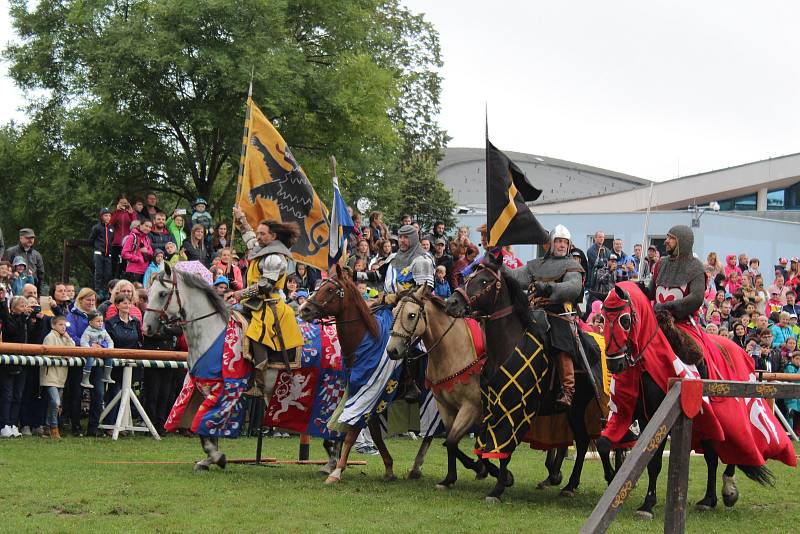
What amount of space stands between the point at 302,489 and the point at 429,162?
31283 mm

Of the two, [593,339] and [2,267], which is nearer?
[593,339]

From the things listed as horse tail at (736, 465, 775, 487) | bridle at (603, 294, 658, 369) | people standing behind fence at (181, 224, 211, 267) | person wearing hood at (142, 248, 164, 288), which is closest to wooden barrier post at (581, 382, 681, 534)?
bridle at (603, 294, 658, 369)

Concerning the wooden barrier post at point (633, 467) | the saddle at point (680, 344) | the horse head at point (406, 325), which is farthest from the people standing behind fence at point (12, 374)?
the wooden barrier post at point (633, 467)

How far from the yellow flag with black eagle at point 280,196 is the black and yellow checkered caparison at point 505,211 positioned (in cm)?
353

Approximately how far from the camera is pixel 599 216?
37.2m

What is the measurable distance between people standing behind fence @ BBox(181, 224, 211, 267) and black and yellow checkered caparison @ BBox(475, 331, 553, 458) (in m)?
9.24

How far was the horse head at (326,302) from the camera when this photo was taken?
12.3 metres

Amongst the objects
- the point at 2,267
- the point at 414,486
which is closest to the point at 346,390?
the point at 414,486

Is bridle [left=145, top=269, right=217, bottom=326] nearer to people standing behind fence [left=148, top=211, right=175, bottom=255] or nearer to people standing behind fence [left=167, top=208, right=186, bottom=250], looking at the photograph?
people standing behind fence [left=148, top=211, right=175, bottom=255]

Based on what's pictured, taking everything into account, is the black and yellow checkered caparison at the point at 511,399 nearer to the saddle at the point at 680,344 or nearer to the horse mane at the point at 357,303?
the saddle at the point at 680,344

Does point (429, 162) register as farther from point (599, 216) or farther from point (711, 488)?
point (711, 488)

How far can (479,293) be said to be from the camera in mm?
11328

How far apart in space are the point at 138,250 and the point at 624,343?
1117 centimetres

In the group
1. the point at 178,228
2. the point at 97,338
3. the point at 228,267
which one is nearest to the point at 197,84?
the point at 178,228
